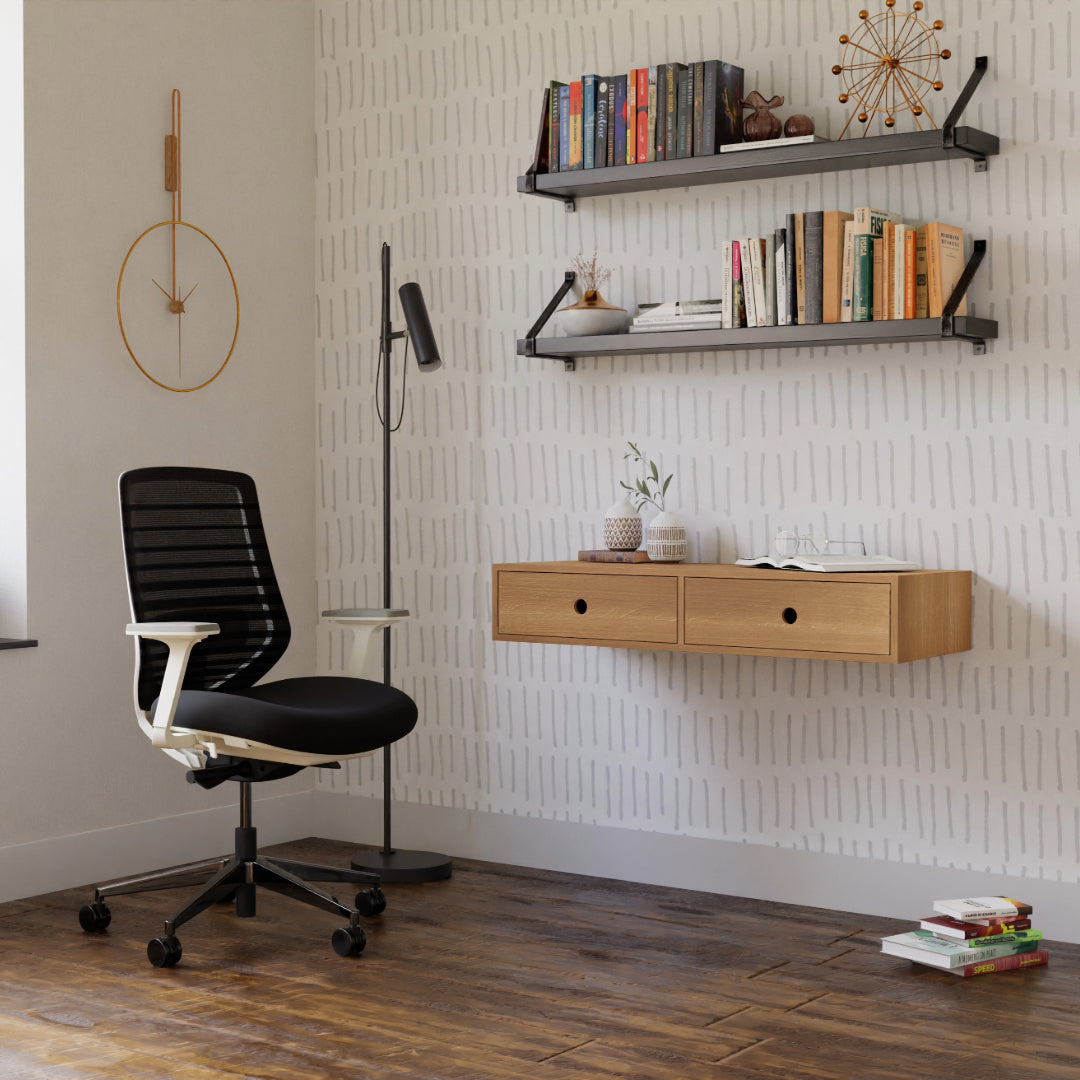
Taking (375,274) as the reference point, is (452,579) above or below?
below

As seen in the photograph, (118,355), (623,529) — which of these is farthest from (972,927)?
(118,355)

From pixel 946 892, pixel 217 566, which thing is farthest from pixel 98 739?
pixel 946 892

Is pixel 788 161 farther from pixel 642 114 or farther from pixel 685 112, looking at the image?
pixel 642 114

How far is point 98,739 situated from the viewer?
3.77 meters

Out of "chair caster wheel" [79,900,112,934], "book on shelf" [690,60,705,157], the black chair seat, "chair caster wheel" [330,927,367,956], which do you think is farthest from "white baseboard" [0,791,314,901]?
"book on shelf" [690,60,705,157]

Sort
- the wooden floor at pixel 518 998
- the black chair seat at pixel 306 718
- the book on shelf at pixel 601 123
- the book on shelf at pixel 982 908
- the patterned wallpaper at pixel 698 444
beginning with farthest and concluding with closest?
1. the book on shelf at pixel 601 123
2. the patterned wallpaper at pixel 698 444
3. the book on shelf at pixel 982 908
4. the black chair seat at pixel 306 718
5. the wooden floor at pixel 518 998

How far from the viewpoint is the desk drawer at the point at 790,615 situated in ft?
10.1

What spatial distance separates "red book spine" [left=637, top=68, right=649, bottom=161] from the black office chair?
1.24 metres

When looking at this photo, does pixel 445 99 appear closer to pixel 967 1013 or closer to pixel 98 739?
pixel 98 739

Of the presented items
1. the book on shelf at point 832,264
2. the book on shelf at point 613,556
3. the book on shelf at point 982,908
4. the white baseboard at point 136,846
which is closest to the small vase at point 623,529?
the book on shelf at point 613,556

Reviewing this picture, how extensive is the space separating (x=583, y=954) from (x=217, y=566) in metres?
1.21

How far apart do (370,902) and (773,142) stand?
1958mm

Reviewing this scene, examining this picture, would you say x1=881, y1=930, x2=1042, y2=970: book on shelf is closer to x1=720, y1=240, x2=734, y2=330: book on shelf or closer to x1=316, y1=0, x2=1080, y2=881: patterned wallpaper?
x1=316, y1=0, x2=1080, y2=881: patterned wallpaper

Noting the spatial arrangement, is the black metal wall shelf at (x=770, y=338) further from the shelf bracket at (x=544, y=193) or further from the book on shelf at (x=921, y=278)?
the shelf bracket at (x=544, y=193)
